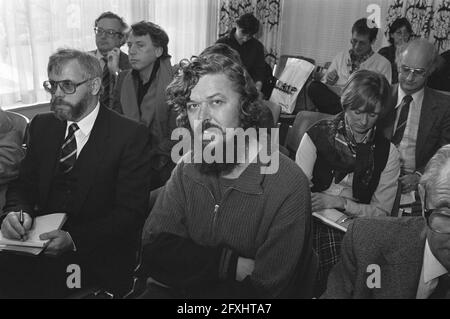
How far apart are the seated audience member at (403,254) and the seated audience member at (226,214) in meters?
0.25

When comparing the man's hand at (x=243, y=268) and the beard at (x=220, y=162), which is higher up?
the beard at (x=220, y=162)

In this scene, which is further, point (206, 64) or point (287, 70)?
point (287, 70)

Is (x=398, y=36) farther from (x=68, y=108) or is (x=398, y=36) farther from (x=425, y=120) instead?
(x=68, y=108)

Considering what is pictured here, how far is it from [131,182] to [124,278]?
407 millimetres

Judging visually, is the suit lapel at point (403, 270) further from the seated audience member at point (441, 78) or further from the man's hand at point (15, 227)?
the seated audience member at point (441, 78)

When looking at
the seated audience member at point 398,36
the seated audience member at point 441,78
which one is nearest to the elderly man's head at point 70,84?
the seated audience member at point 441,78

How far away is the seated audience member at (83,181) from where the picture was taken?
1778mm

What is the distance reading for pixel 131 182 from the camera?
1869 millimetres

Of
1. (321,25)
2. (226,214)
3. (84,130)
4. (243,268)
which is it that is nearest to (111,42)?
(84,130)

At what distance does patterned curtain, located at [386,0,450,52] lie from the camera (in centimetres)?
505

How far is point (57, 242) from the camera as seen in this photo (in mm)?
1678

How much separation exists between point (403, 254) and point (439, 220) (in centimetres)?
16

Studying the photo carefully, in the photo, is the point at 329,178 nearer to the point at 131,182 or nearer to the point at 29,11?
the point at 131,182
